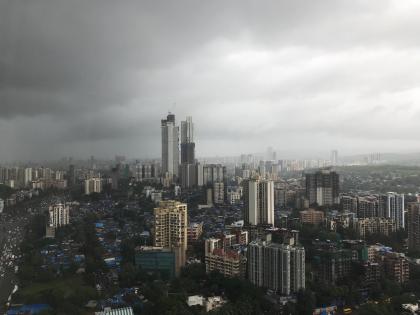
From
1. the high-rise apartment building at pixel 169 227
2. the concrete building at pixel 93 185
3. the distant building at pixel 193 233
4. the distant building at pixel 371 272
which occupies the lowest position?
the distant building at pixel 371 272

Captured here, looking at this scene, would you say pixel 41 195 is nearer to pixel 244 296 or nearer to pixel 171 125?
pixel 244 296

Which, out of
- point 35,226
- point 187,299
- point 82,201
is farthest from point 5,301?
point 82,201

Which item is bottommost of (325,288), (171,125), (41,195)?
(325,288)

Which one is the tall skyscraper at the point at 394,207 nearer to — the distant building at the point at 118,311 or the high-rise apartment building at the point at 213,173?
the high-rise apartment building at the point at 213,173

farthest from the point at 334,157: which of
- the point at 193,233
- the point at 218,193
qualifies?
the point at 193,233

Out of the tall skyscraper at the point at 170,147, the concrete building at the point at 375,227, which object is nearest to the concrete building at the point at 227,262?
the concrete building at the point at 375,227

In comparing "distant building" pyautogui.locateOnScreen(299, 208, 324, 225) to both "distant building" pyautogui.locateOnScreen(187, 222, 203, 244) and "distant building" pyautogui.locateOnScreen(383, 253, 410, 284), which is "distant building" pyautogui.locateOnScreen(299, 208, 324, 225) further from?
"distant building" pyautogui.locateOnScreen(383, 253, 410, 284)
